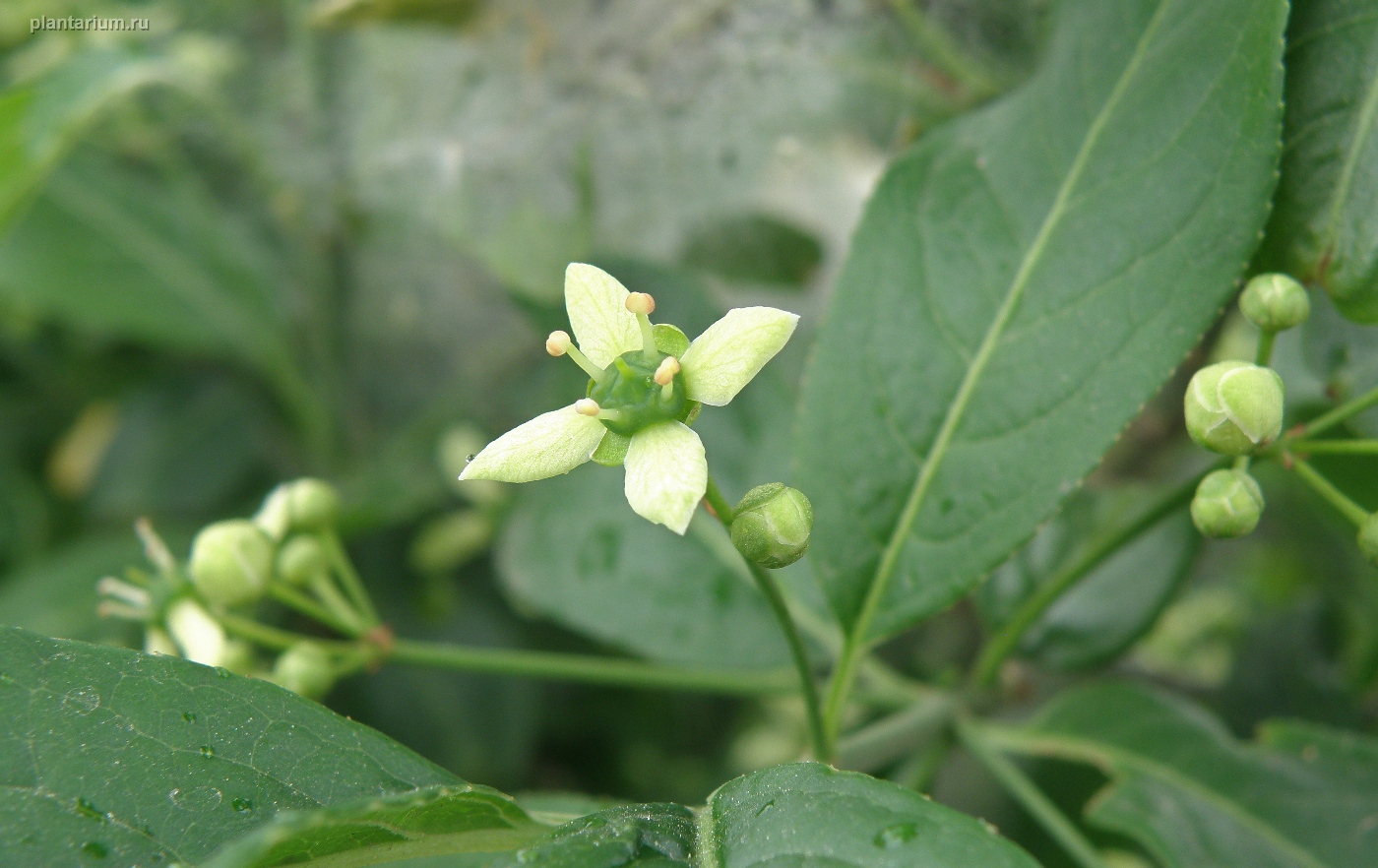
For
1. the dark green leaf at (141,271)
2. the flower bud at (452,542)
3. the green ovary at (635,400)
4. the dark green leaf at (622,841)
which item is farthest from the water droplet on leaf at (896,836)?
the dark green leaf at (141,271)

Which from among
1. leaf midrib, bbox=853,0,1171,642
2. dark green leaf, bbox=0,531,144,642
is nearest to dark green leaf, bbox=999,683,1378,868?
leaf midrib, bbox=853,0,1171,642

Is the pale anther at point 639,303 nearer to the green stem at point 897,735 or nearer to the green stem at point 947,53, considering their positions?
the green stem at point 897,735

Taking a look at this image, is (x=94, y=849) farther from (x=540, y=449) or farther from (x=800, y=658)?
(x=800, y=658)

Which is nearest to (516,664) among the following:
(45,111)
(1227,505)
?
(1227,505)

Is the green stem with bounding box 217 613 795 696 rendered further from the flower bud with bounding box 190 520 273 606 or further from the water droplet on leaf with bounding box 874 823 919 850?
the water droplet on leaf with bounding box 874 823 919 850

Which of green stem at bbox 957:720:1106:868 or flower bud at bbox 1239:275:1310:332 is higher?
flower bud at bbox 1239:275:1310:332

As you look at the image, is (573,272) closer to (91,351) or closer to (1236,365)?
(1236,365)
